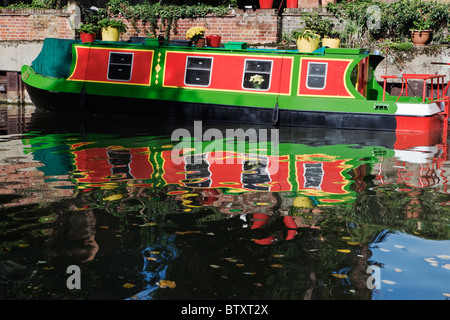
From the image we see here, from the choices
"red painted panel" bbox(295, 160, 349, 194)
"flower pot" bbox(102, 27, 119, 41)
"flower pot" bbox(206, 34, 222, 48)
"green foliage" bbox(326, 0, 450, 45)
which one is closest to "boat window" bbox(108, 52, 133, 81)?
"flower pot" bbox(102, 27, 119, 41)

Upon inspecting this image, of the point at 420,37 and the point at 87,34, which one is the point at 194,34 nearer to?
the point at 87,34

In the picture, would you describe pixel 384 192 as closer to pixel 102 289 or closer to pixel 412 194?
pixel 412 194

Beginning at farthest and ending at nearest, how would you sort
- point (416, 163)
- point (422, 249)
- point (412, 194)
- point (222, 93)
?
point (222, 93) → point (416, 163) → point (412, 194) → point (422, 249)

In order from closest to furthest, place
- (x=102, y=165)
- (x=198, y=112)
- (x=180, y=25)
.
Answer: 1. (x=102, y=165)
2. (x=198, y=112)
3. (x=180, y=25)

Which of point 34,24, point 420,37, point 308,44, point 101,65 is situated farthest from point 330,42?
point 34,24

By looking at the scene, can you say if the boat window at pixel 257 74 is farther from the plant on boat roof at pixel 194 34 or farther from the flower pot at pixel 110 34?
the flower pot at pixel 110 34

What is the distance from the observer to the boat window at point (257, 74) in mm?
12781

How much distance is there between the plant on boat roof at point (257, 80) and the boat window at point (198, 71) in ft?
3.27

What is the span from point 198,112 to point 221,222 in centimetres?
766

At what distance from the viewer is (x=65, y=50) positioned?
1398 centimetres

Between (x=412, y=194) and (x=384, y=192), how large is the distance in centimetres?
31

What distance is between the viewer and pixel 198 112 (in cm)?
1301

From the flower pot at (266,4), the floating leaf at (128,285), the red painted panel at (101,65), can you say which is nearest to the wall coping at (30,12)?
the red painted panel at (101,65)

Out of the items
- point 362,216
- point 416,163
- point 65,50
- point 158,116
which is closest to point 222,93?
point 158,116
